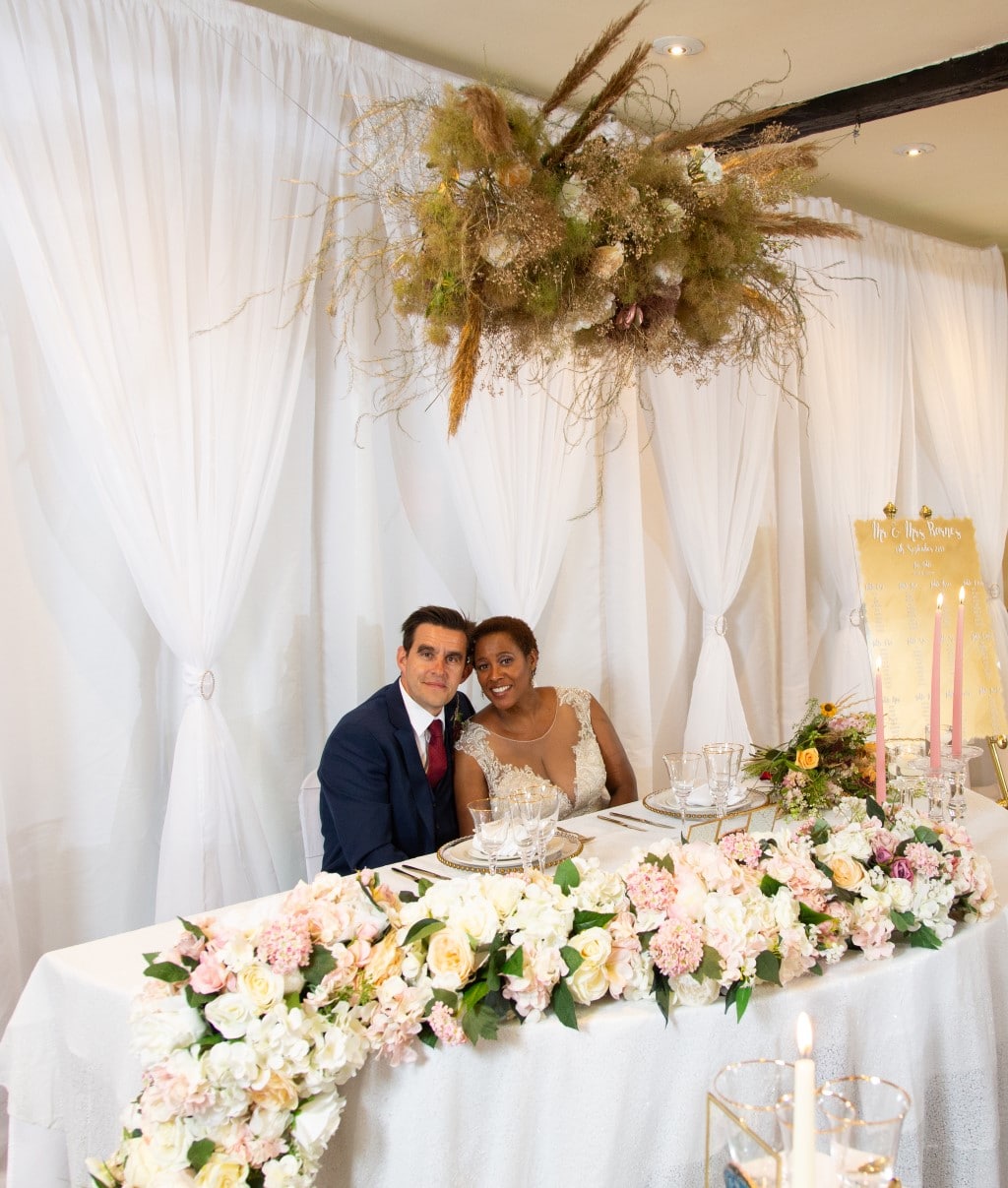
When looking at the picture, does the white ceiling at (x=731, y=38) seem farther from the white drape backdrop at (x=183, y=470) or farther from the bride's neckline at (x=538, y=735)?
the bride's neckline at (x=538, y=735)

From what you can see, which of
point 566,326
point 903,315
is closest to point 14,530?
point 566,326

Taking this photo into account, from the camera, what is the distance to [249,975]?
1.57 metres

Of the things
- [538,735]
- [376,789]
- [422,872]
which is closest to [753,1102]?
[422,872]

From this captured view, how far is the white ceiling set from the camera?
12.4ft

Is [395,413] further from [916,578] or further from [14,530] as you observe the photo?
[916,578]

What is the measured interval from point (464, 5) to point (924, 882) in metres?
3.11

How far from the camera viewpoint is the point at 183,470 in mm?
3453

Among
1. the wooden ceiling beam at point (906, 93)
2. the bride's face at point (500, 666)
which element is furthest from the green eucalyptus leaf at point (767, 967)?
the wooden ceiling beam at point (906, 93)

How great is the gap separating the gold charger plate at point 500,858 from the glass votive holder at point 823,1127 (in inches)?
46.8

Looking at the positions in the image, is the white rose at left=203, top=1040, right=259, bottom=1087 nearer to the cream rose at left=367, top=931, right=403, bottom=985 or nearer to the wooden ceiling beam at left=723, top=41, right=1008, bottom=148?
the cream rose at left=367, top=931, right=403, bottom=985

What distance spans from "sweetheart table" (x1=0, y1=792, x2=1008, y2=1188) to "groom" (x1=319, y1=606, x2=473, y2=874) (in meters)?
0.85

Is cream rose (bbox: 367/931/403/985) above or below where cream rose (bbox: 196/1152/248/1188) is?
above

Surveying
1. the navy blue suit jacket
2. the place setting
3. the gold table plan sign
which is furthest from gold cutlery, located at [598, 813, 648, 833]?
the gold table plan sign

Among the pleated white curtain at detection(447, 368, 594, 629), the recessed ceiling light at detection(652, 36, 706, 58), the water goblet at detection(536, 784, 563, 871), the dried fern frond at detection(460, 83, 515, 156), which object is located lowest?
the water goblet at detection(536, 784, 563, 871)
